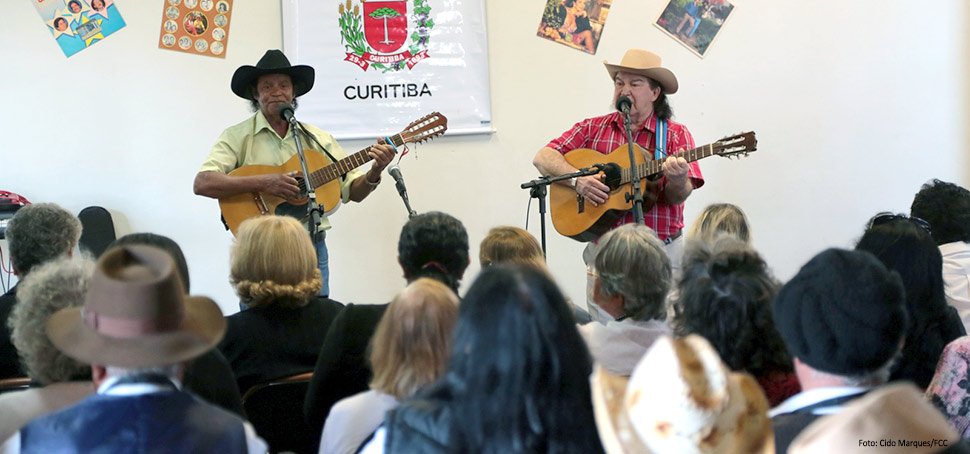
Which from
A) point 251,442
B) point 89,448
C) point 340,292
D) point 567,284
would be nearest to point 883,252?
point 251,442

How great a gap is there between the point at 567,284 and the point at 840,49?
1956mm

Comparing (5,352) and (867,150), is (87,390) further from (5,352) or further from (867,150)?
(867,150)

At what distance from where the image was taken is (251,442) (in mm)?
1546

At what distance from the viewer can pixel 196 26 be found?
15.7 feet

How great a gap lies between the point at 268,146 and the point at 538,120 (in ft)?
5.14

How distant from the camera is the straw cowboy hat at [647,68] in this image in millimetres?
4047

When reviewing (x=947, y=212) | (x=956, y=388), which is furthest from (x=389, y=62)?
(x=956, y=388)

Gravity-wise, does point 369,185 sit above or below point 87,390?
above

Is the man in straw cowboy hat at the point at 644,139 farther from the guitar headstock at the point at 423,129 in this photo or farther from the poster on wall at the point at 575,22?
the poster on wall at the point at 575,22

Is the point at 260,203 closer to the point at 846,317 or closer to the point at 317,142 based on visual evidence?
the point at 317,142

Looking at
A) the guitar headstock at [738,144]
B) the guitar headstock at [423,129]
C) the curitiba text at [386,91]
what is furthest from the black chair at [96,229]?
the guitar headstock at [738,144]

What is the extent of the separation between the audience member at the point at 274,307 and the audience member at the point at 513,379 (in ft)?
3.65

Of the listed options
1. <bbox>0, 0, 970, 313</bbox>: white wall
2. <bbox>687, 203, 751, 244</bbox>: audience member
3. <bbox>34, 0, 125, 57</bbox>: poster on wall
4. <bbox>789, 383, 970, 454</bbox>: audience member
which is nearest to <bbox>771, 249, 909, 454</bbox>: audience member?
<bbox>789, 383, 970, 454</bbox>: audience member

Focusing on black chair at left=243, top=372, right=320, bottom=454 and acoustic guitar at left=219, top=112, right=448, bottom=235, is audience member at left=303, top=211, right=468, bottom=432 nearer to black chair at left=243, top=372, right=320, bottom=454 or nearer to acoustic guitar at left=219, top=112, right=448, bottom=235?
black chair at left=243, top=372, right=320, bottom=454
